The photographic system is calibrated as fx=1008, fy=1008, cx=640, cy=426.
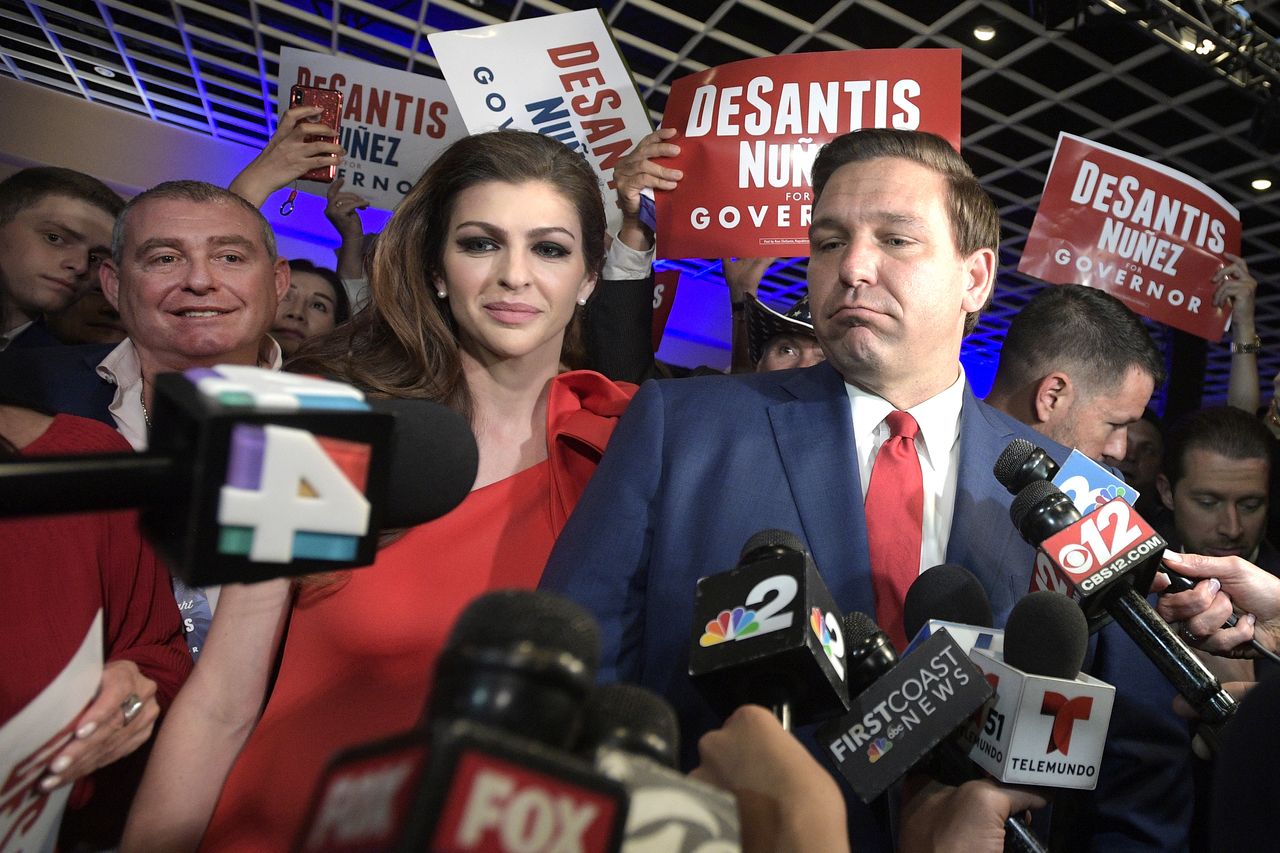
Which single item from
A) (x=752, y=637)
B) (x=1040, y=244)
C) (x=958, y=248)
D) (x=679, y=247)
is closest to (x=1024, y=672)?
(x=752, y=637)

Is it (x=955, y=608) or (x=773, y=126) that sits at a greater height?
(x=773, y=126)

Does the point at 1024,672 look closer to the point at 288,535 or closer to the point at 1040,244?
the point at 288,535

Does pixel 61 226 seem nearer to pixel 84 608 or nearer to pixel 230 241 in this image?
pixel 230 241

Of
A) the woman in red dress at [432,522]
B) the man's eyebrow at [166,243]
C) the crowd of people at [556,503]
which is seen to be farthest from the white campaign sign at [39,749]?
the man's eyebrow at [166,243]

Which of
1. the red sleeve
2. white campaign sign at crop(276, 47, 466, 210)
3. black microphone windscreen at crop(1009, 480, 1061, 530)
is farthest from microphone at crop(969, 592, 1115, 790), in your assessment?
white campaign sign at crop(276, 47, 466, 210)

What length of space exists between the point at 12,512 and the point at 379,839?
0.30 metres

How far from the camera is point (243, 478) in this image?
59 centimetres

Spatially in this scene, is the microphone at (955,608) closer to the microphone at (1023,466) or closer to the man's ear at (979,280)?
the microphone at (1023,466)

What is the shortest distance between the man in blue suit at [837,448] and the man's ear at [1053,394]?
1.21 m

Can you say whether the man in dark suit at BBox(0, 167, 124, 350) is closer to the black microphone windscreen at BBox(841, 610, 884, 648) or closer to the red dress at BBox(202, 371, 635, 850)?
the red dress at BBox(202, 371, 635, 850)

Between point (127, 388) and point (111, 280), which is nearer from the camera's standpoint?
point (127, 388)

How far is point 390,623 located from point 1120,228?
3240mm

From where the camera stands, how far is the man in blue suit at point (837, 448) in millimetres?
1651

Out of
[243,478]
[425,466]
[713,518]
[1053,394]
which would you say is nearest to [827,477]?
[713,518]
